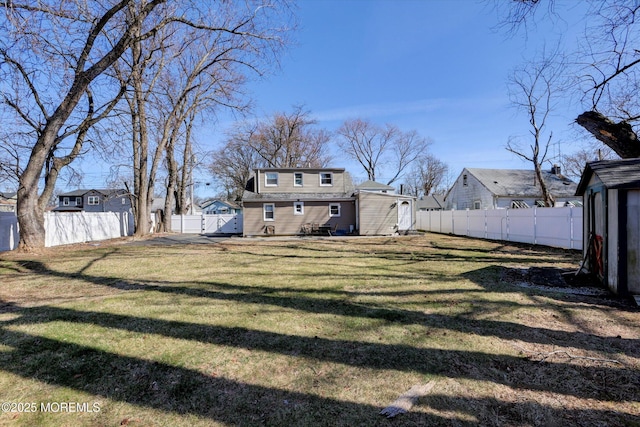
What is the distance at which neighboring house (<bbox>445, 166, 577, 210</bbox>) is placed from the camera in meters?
25.8

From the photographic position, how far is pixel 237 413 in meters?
2.36

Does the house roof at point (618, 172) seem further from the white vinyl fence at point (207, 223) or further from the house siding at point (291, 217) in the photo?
the white vinyl fence at point (207, 223)

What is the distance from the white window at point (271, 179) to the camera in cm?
2153

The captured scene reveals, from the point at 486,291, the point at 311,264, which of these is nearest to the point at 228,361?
the point at 486,291

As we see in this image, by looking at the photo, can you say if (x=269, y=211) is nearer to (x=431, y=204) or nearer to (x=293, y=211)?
(x=293, y=211)

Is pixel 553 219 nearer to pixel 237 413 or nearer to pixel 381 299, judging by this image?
pixel 381 299

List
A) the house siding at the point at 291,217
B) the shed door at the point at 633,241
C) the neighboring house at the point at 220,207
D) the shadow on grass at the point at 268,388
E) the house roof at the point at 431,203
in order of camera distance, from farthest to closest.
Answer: the house roof at the point at 431,203
the neighboring house at the point at 220,207
the house siding at the point at 291,217
the shed door at the point at 633,241
the shadow on grass at the point at 268,388

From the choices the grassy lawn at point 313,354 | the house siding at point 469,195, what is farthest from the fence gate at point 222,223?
the house siding at point 469,195

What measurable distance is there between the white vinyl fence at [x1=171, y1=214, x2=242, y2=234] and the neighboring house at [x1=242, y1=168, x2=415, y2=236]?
5117mm

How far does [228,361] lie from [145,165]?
64.3 feet

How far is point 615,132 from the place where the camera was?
658 centimetres

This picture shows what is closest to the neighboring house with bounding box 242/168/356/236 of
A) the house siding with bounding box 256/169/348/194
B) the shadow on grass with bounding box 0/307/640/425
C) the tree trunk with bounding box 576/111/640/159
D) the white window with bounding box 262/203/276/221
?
the white window with bounding box 262/203/276/221

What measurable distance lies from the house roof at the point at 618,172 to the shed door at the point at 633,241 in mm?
204

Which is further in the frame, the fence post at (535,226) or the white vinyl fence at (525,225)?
the fence post at (535,226)
